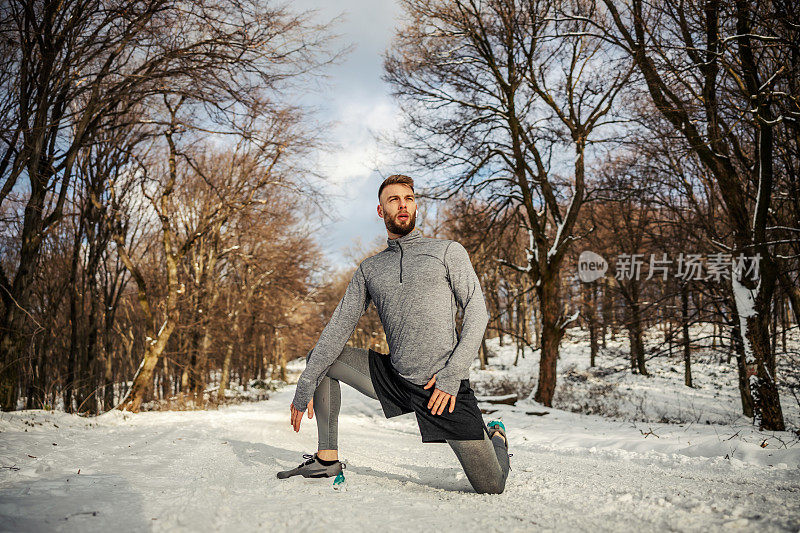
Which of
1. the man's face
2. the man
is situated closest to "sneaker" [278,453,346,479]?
the man

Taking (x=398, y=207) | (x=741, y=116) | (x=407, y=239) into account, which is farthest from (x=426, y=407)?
(x=741, y=116)

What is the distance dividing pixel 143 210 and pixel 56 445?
40.6ft

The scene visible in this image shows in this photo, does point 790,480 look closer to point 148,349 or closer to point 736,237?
point 736,237

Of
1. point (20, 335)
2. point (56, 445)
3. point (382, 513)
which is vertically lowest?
point (56, 445)

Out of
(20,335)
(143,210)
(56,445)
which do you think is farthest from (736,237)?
(143,210)

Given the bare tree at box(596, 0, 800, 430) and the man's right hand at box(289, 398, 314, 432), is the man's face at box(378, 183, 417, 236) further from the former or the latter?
the bare tree at box(596, 0, 800, 430)

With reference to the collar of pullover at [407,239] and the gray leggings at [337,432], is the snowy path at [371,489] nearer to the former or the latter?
the gray leggings at [337,432]

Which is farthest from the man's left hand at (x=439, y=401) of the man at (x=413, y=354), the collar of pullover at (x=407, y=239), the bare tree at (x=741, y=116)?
the bare tree at (x=741, y=116)

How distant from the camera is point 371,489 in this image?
8.52 feet

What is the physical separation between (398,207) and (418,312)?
28.1 inches

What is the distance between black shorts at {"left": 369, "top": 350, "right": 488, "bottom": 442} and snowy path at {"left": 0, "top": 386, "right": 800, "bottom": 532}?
1.12ft

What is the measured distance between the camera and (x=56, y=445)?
13.0 ft

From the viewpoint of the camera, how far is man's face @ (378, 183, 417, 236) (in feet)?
9.53

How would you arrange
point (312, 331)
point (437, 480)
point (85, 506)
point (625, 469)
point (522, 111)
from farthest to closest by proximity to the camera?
point (312, 331)
point (522, 111)
point (625, 469)
point (437, 480)
point (85, 506)
